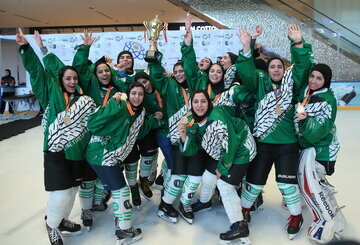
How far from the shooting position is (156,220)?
3137 mm

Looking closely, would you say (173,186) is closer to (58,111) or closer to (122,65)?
(58,111)

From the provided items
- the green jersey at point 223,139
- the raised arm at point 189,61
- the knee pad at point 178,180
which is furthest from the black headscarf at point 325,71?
the knee pad at point 178,180

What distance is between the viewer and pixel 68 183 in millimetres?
2553

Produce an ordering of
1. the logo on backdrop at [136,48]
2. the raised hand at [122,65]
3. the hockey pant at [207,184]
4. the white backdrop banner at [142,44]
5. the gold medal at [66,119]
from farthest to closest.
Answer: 1. the logo on backdrop at [136,48]
2. the white backdrop banner at [142,44]
3. the raised hand at [122,65]
4. the hockey pant at [207,184]
5. the gold medal at [66,119]

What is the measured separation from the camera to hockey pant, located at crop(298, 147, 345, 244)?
8.63ft

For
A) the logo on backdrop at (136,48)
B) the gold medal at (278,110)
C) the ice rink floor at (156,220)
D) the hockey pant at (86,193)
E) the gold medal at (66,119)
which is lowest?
the ice rink floor at (156,220)

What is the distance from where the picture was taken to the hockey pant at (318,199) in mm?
2629

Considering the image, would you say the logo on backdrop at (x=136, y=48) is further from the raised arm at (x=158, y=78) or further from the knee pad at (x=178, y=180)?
the knee pad at (x=178, y=180)

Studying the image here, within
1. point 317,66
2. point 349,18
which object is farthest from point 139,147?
point 349,18

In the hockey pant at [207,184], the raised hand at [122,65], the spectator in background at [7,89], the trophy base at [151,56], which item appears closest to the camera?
the hockey pant at [207,184]

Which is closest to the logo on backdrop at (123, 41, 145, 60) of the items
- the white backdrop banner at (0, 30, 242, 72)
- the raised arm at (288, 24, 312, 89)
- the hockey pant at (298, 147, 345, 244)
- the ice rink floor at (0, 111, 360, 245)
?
the white backdrop banner at (0, 30, 242, 72)

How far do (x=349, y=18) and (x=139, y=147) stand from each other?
11632 millimetres

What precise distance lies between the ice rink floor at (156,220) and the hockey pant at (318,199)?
0.14m

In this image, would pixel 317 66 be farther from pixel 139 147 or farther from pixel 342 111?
pixel 342 111
